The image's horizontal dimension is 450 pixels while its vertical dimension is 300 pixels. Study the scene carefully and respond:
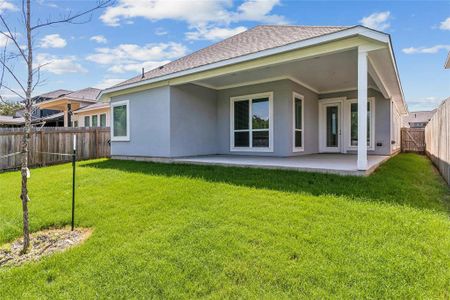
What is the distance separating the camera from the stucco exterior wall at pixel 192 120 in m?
8.98

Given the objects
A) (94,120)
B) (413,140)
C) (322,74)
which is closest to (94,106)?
(94,120)

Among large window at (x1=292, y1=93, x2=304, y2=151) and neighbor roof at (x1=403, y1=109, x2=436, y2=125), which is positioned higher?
neighbor roof at (x1=403, y1=109, x2=436, y2=125)

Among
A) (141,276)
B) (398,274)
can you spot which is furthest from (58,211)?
(398,274)

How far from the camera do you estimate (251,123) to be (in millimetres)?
9688

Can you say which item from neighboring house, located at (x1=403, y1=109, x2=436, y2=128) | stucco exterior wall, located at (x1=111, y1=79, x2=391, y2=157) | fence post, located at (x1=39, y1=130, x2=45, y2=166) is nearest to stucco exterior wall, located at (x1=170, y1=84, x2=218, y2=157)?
stucco exterior wall, located at (x1=111, y1=79, x2=391, y2=157)

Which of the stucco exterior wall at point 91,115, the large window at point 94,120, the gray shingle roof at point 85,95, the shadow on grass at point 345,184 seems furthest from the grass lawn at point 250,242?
the gray shingle roof at point 85,95

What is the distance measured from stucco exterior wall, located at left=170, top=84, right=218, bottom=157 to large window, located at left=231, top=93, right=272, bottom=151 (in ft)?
2.81

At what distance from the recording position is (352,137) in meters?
10.7

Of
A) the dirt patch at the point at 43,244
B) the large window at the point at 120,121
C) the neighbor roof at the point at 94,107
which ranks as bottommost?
the dirt patch at the point at 43,244

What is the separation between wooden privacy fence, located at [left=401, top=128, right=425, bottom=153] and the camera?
16344 millimetres

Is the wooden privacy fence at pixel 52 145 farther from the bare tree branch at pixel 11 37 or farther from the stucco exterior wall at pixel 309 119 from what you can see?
the stucco exterior wall at pixel 309 119

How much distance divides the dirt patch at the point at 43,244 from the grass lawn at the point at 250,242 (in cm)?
20

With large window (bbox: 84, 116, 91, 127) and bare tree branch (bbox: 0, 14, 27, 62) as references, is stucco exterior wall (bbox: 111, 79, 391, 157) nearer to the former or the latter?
bare tree branch (bbox: 0, 14, 27, 62)

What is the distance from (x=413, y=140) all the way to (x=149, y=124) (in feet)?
52.4
